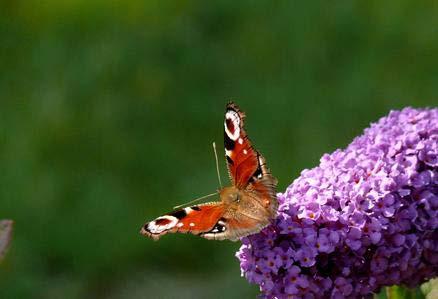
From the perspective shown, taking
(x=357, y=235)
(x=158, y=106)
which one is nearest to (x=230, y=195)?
(x=357, y=235)

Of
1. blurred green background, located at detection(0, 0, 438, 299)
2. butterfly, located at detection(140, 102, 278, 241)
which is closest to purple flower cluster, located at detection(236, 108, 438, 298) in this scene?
butterfly, located at detection(140, 102, 278, 241)

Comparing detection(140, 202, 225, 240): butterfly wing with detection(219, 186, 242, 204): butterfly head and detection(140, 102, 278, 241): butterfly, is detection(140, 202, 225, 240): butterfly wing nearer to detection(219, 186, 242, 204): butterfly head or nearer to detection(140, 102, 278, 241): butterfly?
detection(140, 102, 278, 241): butterfly

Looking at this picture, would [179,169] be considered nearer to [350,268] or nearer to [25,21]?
[25,21]

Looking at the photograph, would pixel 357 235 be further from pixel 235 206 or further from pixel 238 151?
pixel 238 151

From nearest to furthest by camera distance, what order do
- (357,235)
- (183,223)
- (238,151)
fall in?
1. (357,235)
2. (183,223)
3. (238,151)

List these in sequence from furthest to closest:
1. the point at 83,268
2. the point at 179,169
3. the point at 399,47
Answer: the point at 399,47
the point at 179,169
the point at 83,268

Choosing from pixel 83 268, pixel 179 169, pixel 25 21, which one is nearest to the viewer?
pixel 83 268

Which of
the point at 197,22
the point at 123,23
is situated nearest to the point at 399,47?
the point at 197,22
